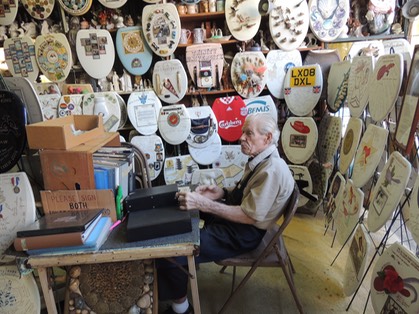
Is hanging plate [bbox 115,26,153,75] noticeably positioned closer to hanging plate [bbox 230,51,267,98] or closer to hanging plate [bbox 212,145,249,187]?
hanging plate [bbox 230,51,267,98]

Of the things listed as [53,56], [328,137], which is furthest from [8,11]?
[328,137]

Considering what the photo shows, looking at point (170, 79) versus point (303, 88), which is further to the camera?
point (170, 79)

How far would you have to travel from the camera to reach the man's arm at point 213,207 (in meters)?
1.37

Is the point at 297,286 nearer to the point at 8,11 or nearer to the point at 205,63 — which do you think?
the point at 205,63

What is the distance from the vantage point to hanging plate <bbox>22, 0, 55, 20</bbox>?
2.72 meters

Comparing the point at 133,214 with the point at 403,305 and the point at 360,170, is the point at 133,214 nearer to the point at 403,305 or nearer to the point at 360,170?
the point at 403,305

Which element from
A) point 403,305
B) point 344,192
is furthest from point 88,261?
point 344,192

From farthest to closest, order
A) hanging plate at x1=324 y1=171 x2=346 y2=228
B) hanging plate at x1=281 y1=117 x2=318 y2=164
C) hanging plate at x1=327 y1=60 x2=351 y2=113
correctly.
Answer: hanging plate at x1=281 y1=117 x2=318 y2=164
hanging plate at x1=327 y1=60 x2=351 y2=113
hanging plate at x1=324 y1=171 x2=346 y2=228

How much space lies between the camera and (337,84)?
8.23ft

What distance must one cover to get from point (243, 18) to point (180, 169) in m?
1.62

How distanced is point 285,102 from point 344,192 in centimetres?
128

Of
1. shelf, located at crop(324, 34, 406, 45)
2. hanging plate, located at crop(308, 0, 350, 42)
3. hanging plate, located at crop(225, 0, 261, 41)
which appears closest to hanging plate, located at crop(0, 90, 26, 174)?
hanging plate, located at crop(225, 0, 261, 41)

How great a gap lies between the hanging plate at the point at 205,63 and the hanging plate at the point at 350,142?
1.40m

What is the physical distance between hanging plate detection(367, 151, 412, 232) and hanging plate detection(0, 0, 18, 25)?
3418 millimetres
